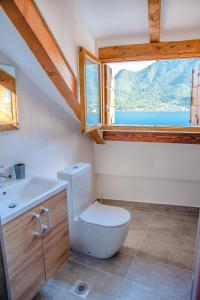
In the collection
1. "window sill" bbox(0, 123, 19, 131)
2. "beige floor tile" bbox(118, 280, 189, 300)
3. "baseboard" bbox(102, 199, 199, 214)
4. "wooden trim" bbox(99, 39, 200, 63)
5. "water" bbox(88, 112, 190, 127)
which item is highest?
"wooden trim" bbox(99, 39, 200, 63)

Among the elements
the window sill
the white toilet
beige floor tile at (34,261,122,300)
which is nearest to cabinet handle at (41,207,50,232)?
the white toilet

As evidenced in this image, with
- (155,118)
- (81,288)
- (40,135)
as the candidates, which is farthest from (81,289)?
(155,118)

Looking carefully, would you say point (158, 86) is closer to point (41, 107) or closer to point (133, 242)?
point (41, 107)

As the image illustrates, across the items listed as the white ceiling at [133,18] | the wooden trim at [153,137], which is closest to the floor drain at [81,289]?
the wooden trim at [153,137]

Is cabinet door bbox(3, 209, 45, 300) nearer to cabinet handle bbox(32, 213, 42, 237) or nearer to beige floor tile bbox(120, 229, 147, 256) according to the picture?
cabinet handle bbox(32, 213, 42, 237)

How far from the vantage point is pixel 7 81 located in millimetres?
1879

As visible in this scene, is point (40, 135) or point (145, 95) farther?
point (145, 95)

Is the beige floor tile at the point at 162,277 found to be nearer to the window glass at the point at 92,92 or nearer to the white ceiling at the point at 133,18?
the window glass at the point at 92,92

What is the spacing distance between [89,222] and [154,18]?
1.98m

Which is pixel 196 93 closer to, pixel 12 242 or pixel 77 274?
pixel 77 274

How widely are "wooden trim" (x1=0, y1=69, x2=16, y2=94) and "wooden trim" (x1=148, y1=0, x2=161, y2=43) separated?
1.31 m

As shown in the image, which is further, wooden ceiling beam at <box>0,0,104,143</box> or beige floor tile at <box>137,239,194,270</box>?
beige floor tile at <box>137,239,194,270</box>

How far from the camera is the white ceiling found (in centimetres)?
230

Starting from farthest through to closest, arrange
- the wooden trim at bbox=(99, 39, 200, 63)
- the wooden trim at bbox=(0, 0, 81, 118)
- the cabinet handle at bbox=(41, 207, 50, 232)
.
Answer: the wooden trim at bbox=(99, 39, 200, 63), the cabinet handle at bbox=(41, 207, 50, 232), the wooden trim at bbox=(0, 0, 81, 118)
